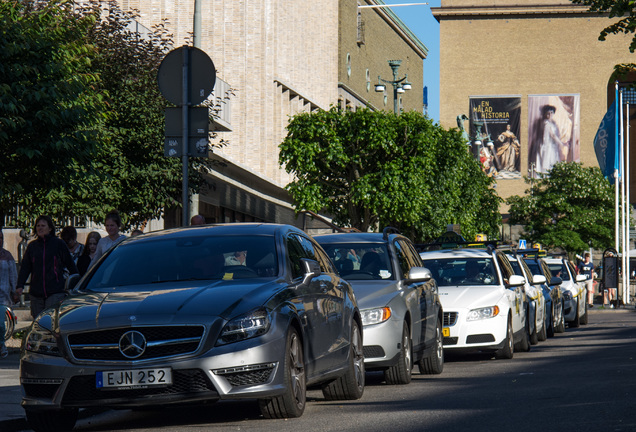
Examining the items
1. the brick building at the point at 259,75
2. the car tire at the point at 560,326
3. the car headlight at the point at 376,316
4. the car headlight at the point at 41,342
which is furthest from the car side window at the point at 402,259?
the brick building at the point at 259,75

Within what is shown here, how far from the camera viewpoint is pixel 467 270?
17.6m

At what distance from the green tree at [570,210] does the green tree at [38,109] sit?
5502 cm

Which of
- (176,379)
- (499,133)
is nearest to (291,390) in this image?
(176,379)

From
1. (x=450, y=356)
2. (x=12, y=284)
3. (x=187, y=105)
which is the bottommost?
(x=450, y=356)

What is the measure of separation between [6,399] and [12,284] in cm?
468

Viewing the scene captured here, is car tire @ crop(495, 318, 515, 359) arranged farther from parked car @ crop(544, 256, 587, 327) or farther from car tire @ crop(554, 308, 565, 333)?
parked car @ crop(544, 256, 587, 327)

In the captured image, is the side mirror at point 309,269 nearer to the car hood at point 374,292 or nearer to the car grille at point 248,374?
the car grille at point 248,374

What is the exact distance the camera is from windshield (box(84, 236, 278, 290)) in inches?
377

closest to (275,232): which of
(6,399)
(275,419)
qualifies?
(275,419)

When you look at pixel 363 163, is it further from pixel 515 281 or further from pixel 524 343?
pixel 515 281

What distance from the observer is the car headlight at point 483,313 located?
53.3 feet

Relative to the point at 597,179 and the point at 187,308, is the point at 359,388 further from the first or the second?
the point at 597,179

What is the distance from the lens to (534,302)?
20.7 metres

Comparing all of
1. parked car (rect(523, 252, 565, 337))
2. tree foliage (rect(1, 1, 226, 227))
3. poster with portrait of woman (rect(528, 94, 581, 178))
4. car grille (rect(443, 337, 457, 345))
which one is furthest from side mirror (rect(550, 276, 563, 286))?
poster with portrait of woman (rect(528, 94, 581, 178))
